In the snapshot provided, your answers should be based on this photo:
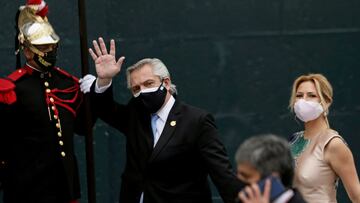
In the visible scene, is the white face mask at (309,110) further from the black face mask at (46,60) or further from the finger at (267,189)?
the finger at (267,189)

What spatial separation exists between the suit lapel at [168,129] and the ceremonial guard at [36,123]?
50cm

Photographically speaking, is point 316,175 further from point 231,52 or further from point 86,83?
point 231,52

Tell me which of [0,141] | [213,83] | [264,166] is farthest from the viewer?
[213,83]

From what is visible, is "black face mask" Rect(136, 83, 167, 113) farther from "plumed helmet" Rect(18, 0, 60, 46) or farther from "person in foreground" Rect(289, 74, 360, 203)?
"person in foreground" Rect(289, 74, 360, 203)

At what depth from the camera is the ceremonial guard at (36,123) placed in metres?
6.17

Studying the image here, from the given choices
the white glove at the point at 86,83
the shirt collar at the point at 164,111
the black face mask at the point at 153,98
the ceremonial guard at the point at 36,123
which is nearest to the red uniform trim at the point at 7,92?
the ceremonial guard at the point at 36,123

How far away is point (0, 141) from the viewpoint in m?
6.20

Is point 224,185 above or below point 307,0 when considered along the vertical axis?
below

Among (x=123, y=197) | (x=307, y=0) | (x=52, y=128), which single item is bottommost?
(x=123, y=197)

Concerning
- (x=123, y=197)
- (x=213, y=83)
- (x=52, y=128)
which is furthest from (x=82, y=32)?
(x=213, y=83)

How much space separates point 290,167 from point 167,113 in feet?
6.06

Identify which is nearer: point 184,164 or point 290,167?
point 290,167

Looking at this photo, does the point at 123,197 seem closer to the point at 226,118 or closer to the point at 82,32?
the point at 82,32

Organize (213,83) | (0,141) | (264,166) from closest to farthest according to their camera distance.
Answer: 1. (264,166)
2. (0,141)
3. (213,83)
